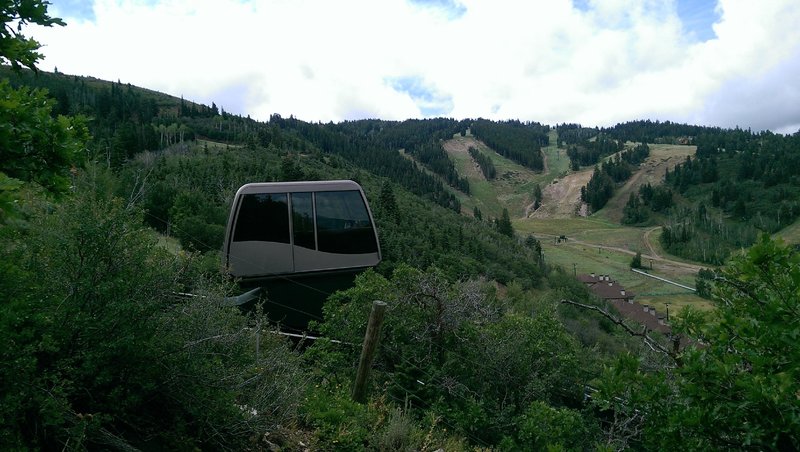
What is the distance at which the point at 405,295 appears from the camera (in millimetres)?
8570

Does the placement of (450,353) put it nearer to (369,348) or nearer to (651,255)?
(369,348)

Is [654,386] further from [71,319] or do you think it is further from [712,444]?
[71,319]

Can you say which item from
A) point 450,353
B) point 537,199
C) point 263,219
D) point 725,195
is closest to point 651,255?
point 725,195

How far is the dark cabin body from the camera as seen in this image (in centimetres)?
992

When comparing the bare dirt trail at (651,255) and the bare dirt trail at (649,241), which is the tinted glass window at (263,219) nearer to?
the bare dirt trail at (651,255)

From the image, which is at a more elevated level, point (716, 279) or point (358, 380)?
point (716, 279)

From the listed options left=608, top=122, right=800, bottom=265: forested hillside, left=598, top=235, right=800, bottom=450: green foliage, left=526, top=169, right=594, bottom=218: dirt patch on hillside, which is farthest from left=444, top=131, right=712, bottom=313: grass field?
left=598, top=235, right=800, bottom=450: green foliage

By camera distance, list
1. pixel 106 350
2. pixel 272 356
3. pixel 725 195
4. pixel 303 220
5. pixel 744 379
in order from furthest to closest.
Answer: pixel 725 195 → pixel 303 220 → pixel 272 356 → pixel 106 350 → pixel 744 379

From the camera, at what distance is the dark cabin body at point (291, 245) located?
992cm

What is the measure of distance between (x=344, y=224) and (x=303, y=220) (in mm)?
934

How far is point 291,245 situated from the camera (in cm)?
1013

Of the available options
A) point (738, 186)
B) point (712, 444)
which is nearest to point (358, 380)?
point (712, 444)

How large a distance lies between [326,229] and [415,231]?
36614 mm

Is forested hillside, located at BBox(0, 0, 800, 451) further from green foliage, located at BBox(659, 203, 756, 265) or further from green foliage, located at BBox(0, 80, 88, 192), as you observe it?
green foliage, located at BBox(659, 203, 756, 265)
